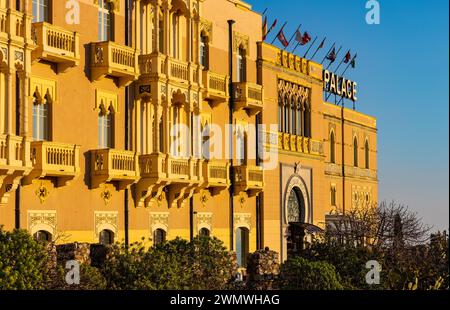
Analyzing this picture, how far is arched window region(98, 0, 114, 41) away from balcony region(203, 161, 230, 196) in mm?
7485

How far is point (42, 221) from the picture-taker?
2922 centimetres

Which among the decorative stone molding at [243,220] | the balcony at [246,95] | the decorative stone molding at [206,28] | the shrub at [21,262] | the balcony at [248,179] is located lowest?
the shrub at [21,262]

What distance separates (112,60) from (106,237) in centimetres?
621

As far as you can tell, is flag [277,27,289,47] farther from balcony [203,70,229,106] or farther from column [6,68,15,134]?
column [6,68,15,134]

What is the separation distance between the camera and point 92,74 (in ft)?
104

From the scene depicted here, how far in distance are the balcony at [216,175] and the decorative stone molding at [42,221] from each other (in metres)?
9.45

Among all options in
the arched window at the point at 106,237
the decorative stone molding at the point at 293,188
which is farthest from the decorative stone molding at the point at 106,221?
the decorative stone molding at the point at 293,188

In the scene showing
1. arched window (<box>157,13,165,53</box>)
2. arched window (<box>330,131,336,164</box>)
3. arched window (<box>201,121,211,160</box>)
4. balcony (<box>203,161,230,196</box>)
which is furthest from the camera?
arched window (<box>330,131,336,164</box>)

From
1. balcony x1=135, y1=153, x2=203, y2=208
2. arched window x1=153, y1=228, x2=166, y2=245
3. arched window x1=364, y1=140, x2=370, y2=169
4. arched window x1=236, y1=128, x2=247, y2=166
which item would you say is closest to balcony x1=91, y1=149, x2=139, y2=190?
balcony x1=135, y1=153, x2=203, y2=208

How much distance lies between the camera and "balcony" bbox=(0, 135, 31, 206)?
2672cm

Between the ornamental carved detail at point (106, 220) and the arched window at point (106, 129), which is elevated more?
the arched window at point (106, 129)

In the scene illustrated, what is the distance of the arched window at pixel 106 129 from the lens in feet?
107

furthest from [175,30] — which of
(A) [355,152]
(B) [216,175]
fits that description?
(A) [355,152]

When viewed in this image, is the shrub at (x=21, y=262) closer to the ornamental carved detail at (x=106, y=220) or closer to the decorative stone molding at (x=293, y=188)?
the ornamental carved detail at (x=106, y=220)
